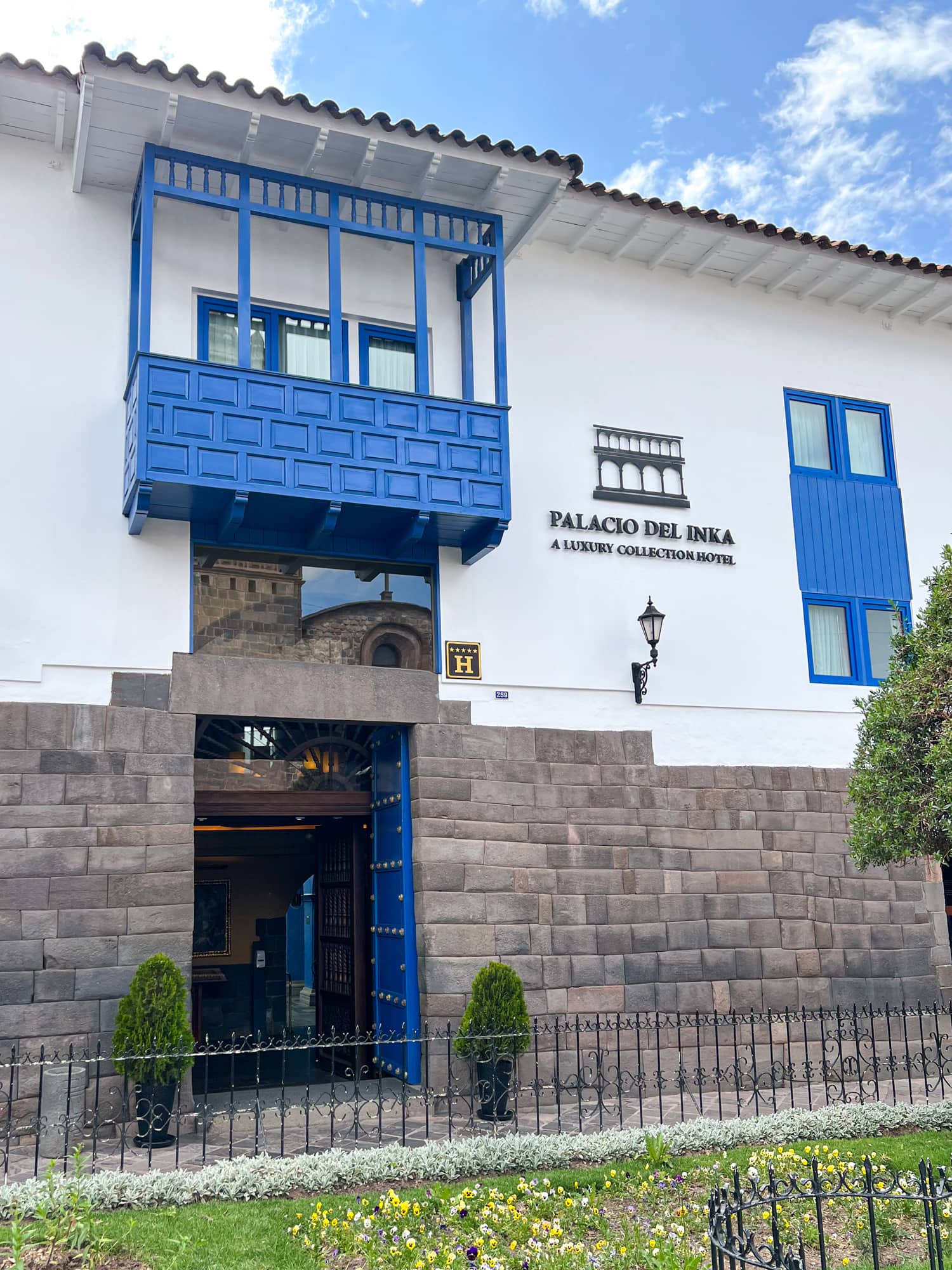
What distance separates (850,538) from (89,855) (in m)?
8.81

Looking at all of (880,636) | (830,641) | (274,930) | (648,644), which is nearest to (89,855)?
(648,644)

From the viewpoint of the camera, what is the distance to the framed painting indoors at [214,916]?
1497 centimetres

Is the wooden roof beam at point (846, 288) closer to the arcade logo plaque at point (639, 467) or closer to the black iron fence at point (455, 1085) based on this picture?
the arcade logo plaque at point (639, 467)

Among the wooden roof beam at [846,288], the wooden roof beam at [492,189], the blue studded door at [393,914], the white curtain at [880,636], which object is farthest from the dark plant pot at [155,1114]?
the wooden roof beam at [846,288]

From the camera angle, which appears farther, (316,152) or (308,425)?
(316,152)

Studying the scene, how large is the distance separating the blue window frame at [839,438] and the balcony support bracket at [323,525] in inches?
225

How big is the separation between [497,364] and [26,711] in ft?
17.2

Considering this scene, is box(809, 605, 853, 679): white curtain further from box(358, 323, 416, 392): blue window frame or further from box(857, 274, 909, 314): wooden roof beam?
box(358, 323, 416, 392): blue window frame

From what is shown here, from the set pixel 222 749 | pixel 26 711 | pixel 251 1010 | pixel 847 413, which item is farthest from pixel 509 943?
pixel 847 413

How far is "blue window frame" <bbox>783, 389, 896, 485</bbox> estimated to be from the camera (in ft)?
42.3

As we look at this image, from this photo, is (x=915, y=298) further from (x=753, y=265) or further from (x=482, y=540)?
(x=482, y=540)

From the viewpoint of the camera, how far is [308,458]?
953 centimetres

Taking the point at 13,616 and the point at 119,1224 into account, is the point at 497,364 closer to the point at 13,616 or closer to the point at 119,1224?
the point at 13,616

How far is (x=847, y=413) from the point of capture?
13.3 m
